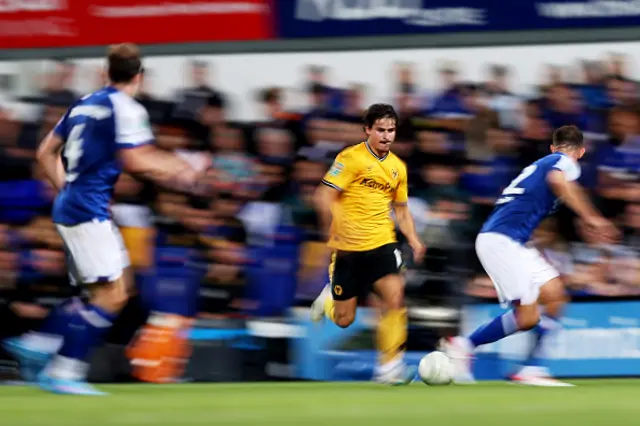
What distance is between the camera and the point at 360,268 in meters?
10.0

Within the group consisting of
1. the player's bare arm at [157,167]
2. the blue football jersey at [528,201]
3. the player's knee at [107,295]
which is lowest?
the player's knee at [107,295]

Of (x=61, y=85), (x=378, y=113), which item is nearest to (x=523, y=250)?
(x=378, y=113)

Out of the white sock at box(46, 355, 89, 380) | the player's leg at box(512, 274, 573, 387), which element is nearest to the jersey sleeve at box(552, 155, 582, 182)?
the player's leg at box(512, 274, 573, 387)

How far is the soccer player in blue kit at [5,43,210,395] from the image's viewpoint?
7922mm

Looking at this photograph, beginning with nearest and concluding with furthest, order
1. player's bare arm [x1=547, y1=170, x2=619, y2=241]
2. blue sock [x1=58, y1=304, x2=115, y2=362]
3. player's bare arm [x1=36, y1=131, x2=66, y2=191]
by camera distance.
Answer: blue sock [x1=58, y1=304, x2=115, y2=362] < player's bare arm [x1=36, y1=131, x2=66, y2=191] < player's bare arm [x1=547, y1=170, x2=619, y2=241]

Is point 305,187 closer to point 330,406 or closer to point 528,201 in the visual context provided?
point 528,201

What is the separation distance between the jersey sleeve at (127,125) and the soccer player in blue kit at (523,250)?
3146mm

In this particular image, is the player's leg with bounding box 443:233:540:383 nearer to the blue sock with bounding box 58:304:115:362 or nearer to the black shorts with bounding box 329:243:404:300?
the black shorts with bounding box 329:243:404:300

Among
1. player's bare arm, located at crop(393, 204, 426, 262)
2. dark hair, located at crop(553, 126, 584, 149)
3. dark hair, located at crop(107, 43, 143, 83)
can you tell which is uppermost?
dark hair, located at crop(107, 43, 143, 83)

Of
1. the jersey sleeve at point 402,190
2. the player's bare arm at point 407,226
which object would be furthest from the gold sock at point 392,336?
the jersey sleeve at point 402,190

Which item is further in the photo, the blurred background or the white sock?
the blurred background

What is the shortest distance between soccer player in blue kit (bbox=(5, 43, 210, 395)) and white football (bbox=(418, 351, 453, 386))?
243cm

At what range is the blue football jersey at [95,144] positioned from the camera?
7.90m

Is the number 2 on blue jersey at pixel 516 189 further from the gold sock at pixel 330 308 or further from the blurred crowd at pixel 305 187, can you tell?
the blurred crowd at pixel 305 187
